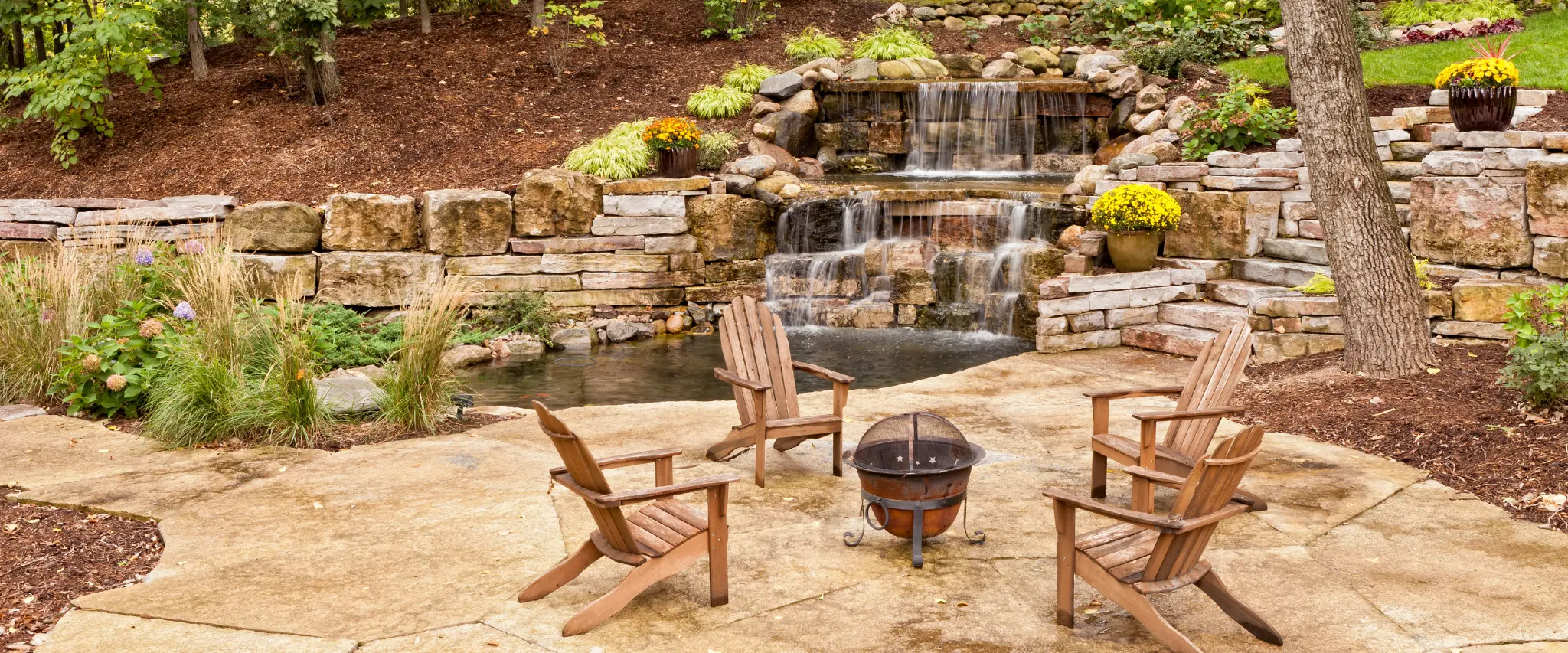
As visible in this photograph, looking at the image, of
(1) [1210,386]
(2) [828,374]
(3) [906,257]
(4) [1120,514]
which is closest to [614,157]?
(3) [906,257]

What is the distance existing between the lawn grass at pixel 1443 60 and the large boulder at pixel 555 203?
6.84 meters

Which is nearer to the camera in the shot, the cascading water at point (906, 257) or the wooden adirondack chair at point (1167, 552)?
the wooden adirondack chair at point (1167, 552)

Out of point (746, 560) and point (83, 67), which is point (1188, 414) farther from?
point (83, 67)

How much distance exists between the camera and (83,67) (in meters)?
11.0

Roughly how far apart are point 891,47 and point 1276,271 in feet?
22.0

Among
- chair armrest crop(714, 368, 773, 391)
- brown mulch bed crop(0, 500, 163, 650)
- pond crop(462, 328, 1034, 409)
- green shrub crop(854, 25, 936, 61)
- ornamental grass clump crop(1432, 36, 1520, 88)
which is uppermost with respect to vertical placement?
green shrub crop(854, 25, 936, 61)

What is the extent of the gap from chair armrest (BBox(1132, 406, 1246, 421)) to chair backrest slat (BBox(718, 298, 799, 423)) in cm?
170

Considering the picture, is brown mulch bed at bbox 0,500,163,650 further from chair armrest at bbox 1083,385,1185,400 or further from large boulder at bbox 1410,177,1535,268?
large boulder at bbox 1410,177,1535,268

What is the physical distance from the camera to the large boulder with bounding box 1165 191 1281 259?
29.4ft

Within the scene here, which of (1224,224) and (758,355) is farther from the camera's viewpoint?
(1224,224)

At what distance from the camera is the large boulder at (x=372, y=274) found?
992 cm

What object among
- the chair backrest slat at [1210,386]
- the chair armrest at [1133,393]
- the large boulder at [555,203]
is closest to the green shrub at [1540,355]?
the chair backrest slat at [1210,386]

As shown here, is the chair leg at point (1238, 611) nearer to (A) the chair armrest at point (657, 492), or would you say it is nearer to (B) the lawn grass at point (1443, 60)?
(A) the chair armrest at point (657, 492)

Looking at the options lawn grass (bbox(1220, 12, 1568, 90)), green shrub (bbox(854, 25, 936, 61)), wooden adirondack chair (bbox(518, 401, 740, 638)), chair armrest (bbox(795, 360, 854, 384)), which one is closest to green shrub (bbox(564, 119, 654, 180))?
green shrub (bbox(854, 25, 936, 61))
